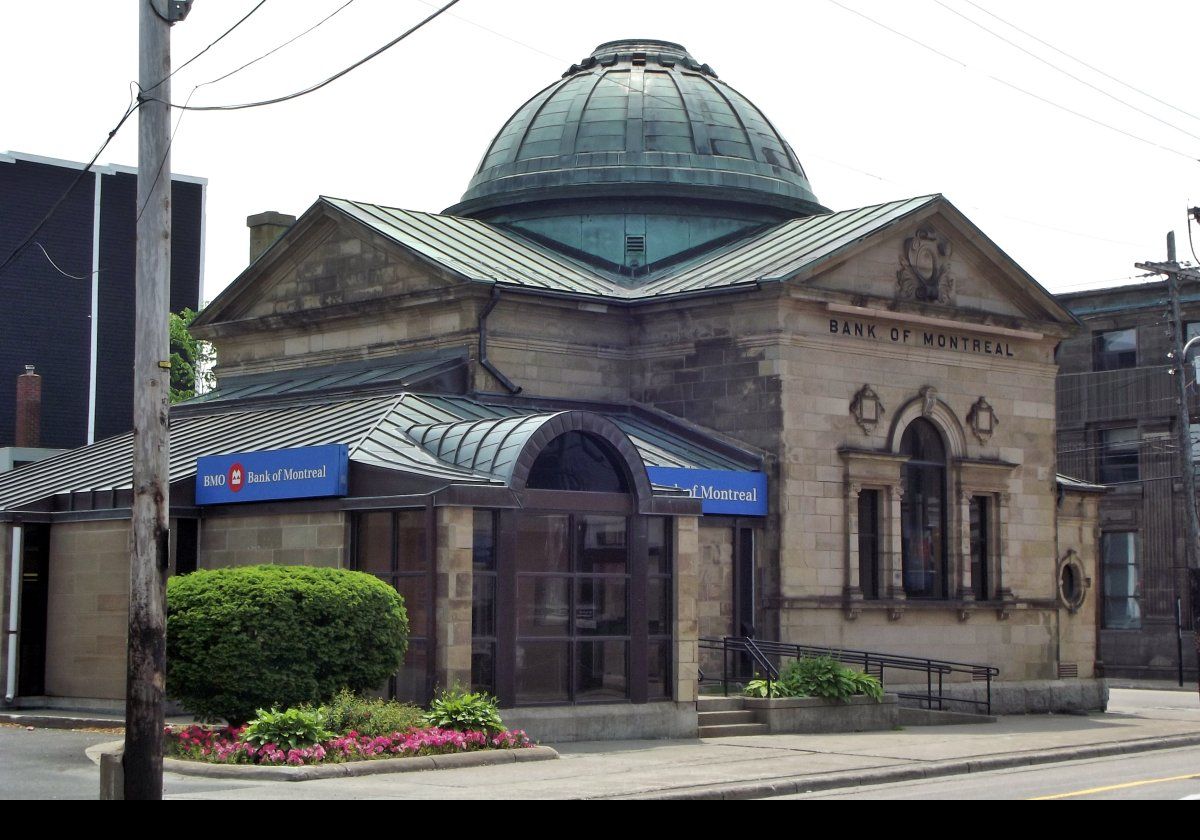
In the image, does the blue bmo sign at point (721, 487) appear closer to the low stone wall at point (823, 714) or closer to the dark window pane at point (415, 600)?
the low stone wall at point (823, 714)

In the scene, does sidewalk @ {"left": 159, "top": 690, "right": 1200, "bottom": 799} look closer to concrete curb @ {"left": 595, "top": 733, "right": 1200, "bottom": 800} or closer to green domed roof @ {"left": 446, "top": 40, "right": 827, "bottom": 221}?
concrete curb @ {"left": 595, "top": 733, "right": 1200, "bottom": 800}

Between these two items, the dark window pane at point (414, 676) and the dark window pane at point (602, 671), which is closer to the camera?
the dark window pane at point (414, 676)

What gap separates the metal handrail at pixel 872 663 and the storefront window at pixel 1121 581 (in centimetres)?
2787

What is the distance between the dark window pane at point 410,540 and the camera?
2333 centimetres

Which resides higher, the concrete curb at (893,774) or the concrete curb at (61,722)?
the concrete curb at (61,722)

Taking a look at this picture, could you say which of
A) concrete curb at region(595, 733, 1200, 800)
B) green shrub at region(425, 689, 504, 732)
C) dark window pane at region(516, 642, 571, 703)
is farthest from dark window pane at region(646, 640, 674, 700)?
concrete curb at region(595, 733, 1200, 800)

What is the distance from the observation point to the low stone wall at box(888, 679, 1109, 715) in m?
32.4

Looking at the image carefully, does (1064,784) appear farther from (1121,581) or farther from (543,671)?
(1121,581)

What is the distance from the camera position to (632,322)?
109ft

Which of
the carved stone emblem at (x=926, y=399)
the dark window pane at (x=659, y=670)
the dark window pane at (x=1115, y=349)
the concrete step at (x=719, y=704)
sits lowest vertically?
the concrete step at (x=719, y=704)

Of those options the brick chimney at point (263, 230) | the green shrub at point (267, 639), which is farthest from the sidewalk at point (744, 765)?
the brick chimney at point (263, 230)

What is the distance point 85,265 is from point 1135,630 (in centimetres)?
3786

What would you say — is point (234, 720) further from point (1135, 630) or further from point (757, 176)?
point (1135, 630)

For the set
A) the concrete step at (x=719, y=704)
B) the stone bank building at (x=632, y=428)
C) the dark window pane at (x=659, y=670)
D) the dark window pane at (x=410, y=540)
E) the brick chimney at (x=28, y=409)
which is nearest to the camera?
the dark window pane at (x=410, y=540)
